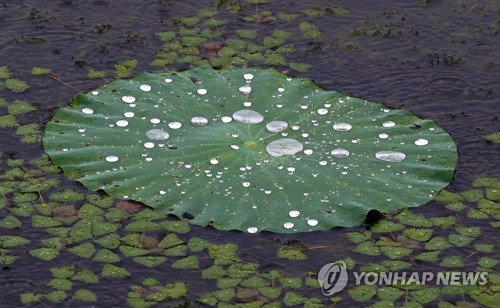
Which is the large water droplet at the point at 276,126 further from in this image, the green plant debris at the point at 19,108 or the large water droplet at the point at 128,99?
the green plant debris at the point at 19,108

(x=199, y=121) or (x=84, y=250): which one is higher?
(x=199, y=121)

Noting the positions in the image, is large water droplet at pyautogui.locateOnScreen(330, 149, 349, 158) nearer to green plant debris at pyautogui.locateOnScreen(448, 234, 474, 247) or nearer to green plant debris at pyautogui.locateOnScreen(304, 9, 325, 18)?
green plant debris at pyautogui.locateOnScreen(448, 234, 474, 247)

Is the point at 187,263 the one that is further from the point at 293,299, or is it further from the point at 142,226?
the point at 293,299

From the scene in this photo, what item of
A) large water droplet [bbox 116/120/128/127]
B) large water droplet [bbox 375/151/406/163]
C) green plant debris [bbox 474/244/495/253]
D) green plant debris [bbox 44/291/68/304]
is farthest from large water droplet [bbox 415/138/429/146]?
green plant debris [bbox 44/291/68/304]

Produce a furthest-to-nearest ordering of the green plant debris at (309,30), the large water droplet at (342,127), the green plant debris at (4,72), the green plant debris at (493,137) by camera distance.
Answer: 1. the green plant debris at (309,30)
2. the green plant debris at (4,72)
3. the green plant debris at (493,137)
4. the large water droplet at (342,127)

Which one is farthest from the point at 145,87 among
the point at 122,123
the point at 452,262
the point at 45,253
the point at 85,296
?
the point at 452,262

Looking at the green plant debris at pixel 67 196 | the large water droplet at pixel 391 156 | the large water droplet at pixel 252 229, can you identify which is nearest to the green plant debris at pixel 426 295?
the large water droplet at pixel 252 229

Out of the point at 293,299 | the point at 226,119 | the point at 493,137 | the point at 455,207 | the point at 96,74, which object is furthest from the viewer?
the point at 96,74
